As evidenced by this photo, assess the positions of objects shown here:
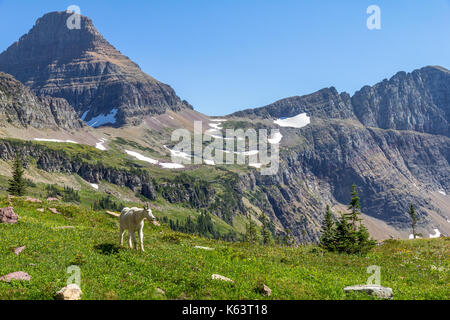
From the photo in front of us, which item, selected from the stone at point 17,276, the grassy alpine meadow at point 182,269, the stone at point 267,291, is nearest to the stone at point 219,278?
the grassy alpine meadow at point 182,269

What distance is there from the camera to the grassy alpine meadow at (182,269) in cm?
1636

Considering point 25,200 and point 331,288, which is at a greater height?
point 25,200

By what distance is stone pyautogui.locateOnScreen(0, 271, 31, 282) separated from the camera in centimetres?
Answer: 1652

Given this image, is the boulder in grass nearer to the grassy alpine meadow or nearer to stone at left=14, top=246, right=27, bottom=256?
the grassy alpine meadow

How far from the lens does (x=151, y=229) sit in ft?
127

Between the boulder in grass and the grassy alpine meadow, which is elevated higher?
the boulder in grass

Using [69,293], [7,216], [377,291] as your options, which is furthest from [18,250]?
[377,291]

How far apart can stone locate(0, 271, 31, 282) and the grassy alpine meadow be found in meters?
0.31

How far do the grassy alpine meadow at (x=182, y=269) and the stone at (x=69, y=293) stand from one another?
35 centimetres

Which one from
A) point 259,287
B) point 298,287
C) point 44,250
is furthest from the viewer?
point 44,250

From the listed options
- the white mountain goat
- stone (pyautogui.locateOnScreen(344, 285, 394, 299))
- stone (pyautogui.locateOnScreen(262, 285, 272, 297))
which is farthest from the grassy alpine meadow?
the white mountain goat
